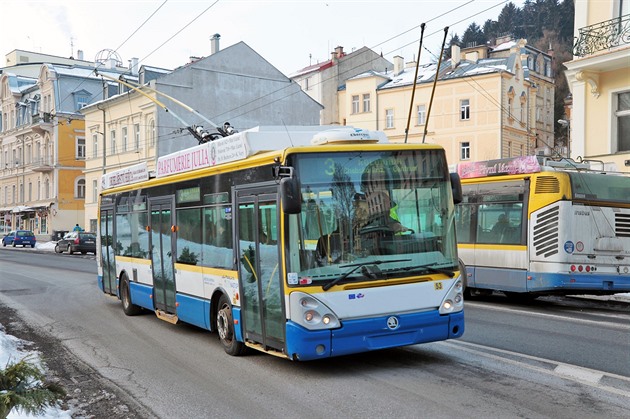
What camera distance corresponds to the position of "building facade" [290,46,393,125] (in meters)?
64.5

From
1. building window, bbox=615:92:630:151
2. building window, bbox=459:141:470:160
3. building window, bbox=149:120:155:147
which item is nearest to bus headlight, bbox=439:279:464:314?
building window, bbox=615:92:630:151

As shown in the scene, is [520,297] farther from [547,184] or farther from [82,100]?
[82,100]

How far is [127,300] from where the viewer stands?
14.0 metres

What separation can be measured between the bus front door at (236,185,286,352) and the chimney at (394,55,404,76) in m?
51.6

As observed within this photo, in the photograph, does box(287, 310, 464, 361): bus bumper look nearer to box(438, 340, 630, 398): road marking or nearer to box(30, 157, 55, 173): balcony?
box(438, 340, 630, 398): road marking

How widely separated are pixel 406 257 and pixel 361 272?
58cm

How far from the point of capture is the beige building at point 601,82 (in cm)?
2048

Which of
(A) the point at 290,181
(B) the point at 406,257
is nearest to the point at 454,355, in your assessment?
(B) the point at 406,257

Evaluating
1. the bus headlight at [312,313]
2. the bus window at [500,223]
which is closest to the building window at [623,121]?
the bus window at [500,223]

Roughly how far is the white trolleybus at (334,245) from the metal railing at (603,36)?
1433 centimetres

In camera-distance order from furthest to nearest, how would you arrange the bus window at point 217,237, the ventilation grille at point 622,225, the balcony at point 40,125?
the balcony at point 40,125 → the ventilation grille at point 622,225 → the bus window at point 217,237

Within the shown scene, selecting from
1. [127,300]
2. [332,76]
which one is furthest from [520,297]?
[332,76]

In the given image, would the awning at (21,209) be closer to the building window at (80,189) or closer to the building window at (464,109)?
the building window at (80,189)

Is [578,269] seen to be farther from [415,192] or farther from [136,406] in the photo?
[136,406]
